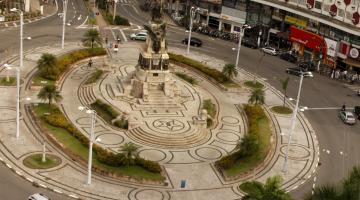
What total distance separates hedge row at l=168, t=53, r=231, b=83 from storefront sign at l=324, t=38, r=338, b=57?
25.5 meters

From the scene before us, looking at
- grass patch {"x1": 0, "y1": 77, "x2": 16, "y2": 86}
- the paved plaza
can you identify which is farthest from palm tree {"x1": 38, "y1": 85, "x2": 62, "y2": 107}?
grass patch {"x1": 0, "y1": 77, "x2": 16, "y2": 86}

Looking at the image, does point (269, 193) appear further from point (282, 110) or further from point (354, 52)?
point (354, 52)

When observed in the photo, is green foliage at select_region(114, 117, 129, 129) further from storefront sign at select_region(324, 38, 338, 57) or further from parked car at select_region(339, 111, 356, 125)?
storefront sign at select_region(324, 38, 338, 57)

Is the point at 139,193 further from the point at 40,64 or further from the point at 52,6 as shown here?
the point at 52,6

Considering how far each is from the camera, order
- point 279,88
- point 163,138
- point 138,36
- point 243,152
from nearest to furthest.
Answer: point 243,152
point 163,138
point 279,88
point 138,36

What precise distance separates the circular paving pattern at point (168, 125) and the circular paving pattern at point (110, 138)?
17.4 ft

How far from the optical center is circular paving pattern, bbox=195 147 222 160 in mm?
71625

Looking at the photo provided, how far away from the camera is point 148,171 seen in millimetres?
65125

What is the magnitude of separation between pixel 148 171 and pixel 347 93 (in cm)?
4956

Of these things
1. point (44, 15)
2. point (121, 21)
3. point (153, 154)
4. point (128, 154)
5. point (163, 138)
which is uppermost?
point (121, 21)

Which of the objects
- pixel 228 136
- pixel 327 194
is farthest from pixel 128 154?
pixel 327 194

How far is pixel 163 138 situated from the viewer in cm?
7350

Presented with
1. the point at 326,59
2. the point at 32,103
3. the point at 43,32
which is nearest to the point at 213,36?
the point at 326,59

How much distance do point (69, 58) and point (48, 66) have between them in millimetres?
10086
